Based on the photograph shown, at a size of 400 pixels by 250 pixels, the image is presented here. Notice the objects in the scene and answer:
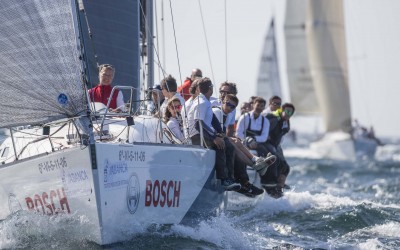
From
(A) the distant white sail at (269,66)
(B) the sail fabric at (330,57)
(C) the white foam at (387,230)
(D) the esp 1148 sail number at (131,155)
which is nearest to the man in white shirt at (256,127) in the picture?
(C) the white foam at (387,230)

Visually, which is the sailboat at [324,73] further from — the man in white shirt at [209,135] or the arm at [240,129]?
the man in white shirt at [209,135]

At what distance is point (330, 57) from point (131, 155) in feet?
124

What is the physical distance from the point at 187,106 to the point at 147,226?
1.98 meters

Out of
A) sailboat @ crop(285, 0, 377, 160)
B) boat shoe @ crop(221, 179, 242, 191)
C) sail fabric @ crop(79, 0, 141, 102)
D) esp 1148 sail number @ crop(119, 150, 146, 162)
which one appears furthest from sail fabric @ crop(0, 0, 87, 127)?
sailboat @ crop(285, 0, 377, 160)

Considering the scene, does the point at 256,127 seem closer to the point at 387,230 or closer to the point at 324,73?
the point at 387,230

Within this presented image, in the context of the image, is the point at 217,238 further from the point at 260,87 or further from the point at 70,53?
the point at 260,87

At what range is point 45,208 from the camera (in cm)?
923

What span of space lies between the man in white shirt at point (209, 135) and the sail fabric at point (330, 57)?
35.4 m

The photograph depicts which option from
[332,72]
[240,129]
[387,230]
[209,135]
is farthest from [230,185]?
[332,72]

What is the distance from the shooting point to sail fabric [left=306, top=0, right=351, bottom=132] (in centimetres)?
4612

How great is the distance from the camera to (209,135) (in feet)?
36.1

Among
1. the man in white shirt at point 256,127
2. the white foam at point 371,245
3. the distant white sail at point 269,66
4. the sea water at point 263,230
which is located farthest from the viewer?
the distant white sail at point 269,66

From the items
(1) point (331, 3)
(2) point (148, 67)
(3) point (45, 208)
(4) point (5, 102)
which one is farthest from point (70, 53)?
(1) point (331, 3)

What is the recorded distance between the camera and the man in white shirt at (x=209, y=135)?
10.8 metres
